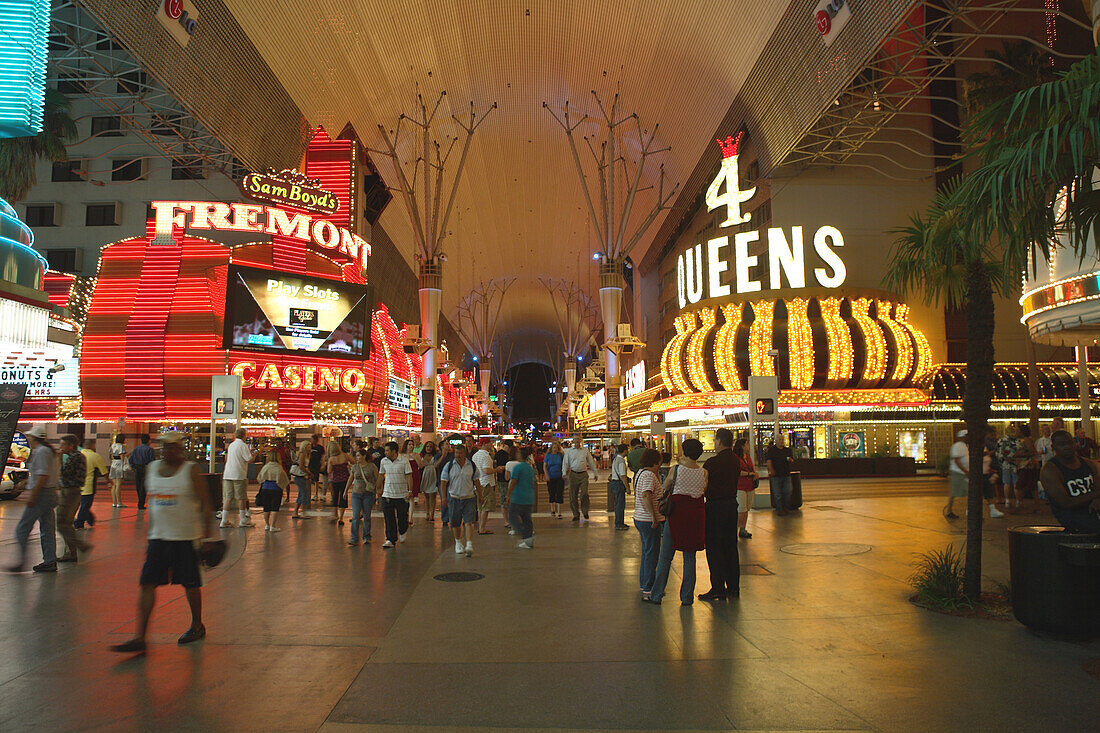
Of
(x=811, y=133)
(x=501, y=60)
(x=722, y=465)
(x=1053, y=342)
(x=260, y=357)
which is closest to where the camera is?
(x=722, y=465)

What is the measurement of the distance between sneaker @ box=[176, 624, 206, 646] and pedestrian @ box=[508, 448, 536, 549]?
6.36 m

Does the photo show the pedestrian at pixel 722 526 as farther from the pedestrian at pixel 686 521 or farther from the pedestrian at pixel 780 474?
the pedestrian at pixel 780 474

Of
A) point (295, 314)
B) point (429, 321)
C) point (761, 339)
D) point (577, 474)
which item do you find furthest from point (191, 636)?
point (429, 321)

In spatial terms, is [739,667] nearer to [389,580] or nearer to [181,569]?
[181,569]

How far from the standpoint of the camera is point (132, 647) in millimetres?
6234

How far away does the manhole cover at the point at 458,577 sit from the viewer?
9.73 meters

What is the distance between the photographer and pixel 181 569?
664 centimetres

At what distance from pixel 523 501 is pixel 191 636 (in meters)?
6.64

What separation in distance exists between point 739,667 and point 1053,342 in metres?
12.7

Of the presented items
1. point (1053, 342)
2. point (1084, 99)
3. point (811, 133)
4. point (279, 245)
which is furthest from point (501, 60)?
point (1084, 99)

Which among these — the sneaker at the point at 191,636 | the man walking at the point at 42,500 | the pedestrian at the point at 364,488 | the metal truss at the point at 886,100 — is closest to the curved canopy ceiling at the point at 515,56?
the metal truss at the point at 886,100

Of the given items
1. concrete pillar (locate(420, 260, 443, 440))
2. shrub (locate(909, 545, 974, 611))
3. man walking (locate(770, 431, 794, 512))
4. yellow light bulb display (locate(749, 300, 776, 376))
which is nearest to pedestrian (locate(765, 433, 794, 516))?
man walking (locate(770, 431, 794, 512))

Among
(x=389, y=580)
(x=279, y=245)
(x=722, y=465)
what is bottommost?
(x=389, y=580)

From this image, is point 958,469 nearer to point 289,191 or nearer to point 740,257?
point 740,257
